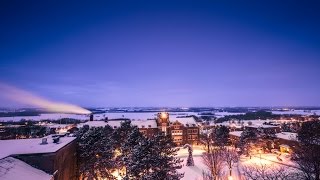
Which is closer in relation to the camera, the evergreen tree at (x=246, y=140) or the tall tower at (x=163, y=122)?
the evergreen tree at (x=246, y=140)

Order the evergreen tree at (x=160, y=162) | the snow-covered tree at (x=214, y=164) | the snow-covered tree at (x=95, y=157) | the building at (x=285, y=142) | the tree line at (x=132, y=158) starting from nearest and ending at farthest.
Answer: the evergreen tree at (x=160, y=162), the tree line at (x=132, y=158), the snow-covered tree at (x=95, y=157), the snow-covered tree at (x=214, y=164), the building at (x=285, y=142)

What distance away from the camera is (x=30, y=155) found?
103ft

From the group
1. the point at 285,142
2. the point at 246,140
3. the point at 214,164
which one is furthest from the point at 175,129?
the point at 214,164

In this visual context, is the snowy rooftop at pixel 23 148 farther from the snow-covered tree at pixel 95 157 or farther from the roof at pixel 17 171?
the snow-covered tree at pixel 95 157

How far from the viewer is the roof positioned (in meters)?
25.3

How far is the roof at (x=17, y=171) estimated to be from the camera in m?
25.3

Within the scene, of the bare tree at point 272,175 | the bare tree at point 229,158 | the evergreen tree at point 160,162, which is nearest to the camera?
the bare tree at point 272,175

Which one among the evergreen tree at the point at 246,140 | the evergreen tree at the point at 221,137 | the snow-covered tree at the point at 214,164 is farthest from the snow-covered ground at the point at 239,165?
the evergreen tree at the point at 221,137

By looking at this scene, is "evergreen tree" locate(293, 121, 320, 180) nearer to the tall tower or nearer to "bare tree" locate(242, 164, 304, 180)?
"bare tree" locate(242, 164, 304, 180)

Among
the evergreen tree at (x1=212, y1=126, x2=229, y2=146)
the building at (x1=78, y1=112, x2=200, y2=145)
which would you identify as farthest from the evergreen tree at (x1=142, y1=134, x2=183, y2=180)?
the building at (x1=78, y1=112, x2=200, y2=145)

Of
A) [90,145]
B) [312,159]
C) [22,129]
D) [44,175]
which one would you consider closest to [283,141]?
[312,159]

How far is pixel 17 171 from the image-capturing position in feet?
89.6

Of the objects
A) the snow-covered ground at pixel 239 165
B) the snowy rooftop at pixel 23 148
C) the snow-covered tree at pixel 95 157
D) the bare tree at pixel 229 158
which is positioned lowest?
the snow-covered ground at pixel 239 165

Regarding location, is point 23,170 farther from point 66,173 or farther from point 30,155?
point 66,173
